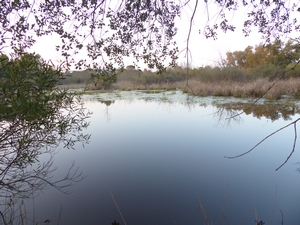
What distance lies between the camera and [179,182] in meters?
3.02

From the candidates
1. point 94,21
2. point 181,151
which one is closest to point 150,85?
point 181,151

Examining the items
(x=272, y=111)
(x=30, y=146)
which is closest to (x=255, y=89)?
(x=272, y=111)

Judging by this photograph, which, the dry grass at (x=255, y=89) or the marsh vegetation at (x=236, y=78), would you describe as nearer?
the marsh vegetation at (x=236, y=78)

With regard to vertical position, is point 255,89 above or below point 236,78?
below

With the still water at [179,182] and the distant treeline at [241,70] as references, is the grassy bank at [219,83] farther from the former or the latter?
the still water at [179,182]

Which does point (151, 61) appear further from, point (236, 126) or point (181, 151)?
point (236, 126)

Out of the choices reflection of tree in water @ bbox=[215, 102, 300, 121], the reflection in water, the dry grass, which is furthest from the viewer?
the dry grass

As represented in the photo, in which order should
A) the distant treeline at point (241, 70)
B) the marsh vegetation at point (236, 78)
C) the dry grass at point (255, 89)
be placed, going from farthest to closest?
the distant treeline at point (241, 70) < the dry grass at point (255, 89) < the marsh vegetation at point (236, 78)

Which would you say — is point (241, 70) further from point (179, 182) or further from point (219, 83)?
point (179, 182)

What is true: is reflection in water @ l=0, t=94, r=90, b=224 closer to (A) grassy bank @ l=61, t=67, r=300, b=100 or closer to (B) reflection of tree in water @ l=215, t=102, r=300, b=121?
(A) grassy bank @ l=61, t=67, r=300, b=100

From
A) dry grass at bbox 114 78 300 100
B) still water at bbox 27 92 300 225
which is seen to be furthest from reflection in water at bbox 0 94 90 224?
dry grass at bbox 114 78 300 100

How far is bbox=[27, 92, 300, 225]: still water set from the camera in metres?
2.40

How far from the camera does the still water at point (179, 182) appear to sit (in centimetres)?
240

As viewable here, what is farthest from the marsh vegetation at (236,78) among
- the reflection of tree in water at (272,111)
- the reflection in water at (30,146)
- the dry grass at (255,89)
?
the reflection of tree in water at (272,111)
